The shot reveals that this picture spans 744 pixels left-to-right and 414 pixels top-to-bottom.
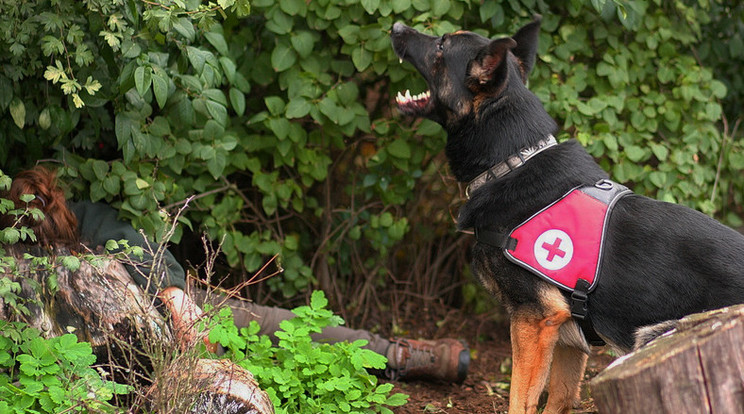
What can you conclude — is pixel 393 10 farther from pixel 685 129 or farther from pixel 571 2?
pixel 685 129

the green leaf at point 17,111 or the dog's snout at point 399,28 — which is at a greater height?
the dog's snout at point 399,28

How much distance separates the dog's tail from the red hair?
2.64 m

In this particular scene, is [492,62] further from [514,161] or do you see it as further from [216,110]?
[216,110]

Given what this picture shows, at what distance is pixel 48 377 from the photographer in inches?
117

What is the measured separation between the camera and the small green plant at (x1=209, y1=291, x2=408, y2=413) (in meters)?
3.49

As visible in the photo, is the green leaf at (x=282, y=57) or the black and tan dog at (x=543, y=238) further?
the green leaf at (x=282, y=57)

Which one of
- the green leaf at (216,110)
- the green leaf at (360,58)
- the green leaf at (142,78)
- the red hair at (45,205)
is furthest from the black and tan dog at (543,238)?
the red hair at (45,205)

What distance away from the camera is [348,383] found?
11.5 feet

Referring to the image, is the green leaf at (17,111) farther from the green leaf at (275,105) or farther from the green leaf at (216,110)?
the green leaf at (275,105)

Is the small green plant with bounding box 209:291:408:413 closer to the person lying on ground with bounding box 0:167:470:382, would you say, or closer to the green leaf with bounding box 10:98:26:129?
the person lying on ground with bounding box 0:167:470:382

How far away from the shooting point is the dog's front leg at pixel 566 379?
12.0ft

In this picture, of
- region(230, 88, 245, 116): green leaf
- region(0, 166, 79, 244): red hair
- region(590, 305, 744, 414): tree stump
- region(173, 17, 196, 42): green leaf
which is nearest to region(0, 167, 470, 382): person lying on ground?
region(0, 166, 79, 244): red hair

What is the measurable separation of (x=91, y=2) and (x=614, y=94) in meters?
3.07

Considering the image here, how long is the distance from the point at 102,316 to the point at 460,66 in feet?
6.54
